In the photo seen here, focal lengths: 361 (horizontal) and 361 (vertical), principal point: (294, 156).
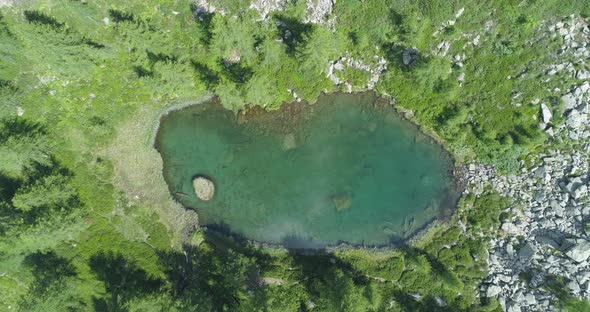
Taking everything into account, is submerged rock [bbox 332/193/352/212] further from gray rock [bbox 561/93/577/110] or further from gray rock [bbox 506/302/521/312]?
gray rock [bbox 561/93/577/110]

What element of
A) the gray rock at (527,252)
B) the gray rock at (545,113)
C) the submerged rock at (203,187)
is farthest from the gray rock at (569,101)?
the submerged rock at (203,187)

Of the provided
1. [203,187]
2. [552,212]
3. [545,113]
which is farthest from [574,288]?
[203,187]

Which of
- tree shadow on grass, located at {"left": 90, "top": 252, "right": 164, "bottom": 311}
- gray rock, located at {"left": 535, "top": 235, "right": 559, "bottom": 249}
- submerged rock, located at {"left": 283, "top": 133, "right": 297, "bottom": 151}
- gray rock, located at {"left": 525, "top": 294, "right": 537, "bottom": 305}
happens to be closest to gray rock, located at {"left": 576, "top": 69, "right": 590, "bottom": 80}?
gray rock, located at {"left": 535, "top": 235, "right": 559, "bottom": 249}

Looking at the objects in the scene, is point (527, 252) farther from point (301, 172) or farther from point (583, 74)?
point (301, 172)

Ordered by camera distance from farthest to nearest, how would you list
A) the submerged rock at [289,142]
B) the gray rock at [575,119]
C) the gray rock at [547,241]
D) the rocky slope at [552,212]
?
1. the submerged rock at [289,142]
2. the gray rock at [547,241]
3. the gray rock at [575,119]
4. the rocky slope at [552,212]

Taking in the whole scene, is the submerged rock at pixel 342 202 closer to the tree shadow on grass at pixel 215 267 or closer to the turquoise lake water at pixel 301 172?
the turquoise lake water at pixel 301 172
